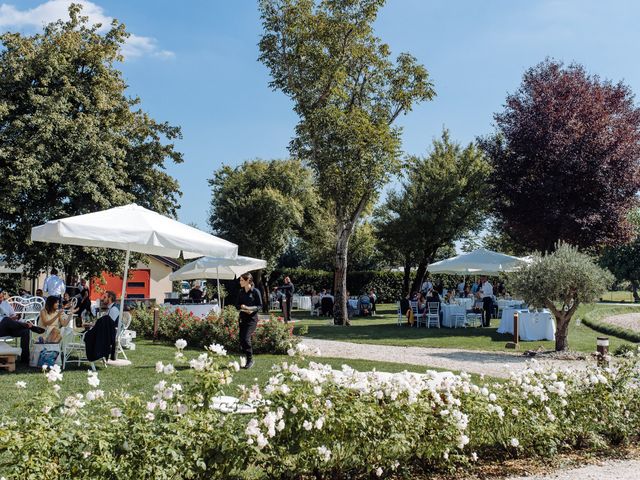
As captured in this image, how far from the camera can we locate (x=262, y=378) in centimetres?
946

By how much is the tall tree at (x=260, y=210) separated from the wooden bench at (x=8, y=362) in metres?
24.7

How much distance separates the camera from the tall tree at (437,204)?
107ft

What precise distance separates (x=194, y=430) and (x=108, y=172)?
1980 cm

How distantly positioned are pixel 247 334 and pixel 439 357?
15.4ft

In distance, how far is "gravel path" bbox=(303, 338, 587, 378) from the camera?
1201cm

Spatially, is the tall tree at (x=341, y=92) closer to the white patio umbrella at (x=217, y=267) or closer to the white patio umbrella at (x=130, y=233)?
the white patio umbrella at (x=217, y=267)

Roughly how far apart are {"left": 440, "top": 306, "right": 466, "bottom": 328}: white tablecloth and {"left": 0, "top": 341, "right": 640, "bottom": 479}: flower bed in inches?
608

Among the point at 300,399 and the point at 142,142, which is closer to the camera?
the point at 300,399

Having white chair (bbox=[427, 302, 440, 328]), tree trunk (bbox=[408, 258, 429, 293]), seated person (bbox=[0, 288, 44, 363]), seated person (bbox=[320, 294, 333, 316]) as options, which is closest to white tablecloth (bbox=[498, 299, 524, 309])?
white chair (bbox=[427, 302, 440, 328])

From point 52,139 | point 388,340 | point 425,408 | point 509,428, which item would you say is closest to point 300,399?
point 425,408

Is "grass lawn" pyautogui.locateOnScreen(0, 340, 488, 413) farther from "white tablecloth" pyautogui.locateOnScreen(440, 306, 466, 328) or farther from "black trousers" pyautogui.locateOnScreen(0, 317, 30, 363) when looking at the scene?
"white tablecloth" pyautogui.locateOnScreen(440, 306, 466, 328)

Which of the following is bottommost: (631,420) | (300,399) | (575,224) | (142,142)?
(631,420)

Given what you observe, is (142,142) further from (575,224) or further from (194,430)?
(194,430)

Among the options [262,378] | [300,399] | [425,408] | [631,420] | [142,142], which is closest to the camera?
[300,399]
